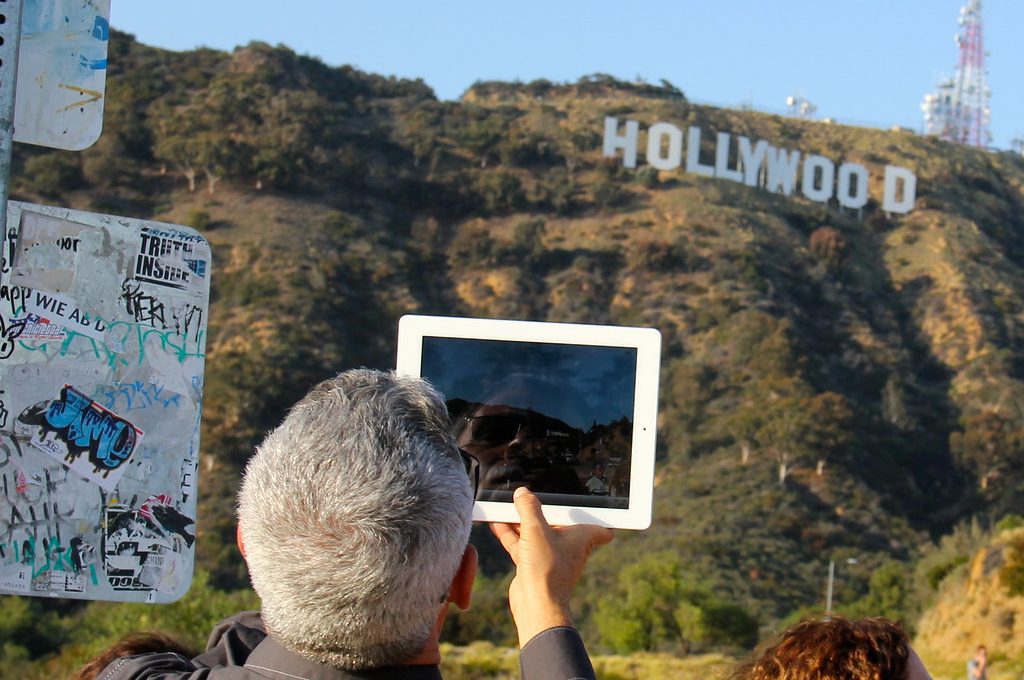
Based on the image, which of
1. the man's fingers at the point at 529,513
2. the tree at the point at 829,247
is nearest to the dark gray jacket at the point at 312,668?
the man's fingers at the point at 529,513

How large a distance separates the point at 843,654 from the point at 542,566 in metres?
0.51

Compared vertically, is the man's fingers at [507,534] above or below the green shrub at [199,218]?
below

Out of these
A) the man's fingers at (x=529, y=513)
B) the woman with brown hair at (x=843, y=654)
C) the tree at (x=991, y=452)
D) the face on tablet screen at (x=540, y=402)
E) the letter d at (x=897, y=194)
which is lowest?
the tree at (x=991, y=452)

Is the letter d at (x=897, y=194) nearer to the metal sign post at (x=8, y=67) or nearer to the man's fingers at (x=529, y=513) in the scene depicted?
the man's fingers at (x=529, y=513)

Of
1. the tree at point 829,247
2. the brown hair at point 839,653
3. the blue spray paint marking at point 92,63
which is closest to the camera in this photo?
the brown hair at point 839,653

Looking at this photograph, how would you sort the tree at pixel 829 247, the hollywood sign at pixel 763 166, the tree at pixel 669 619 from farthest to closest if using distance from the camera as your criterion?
the hollywood sign at pixel 763 166
the tree at pixel 829 247
the tree at pixel 669 619

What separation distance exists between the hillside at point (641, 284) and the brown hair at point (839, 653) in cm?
2685

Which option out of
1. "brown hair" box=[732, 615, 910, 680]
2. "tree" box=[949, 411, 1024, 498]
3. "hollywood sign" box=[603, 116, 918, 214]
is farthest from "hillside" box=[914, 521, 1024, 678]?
"hollywood sign" box=[603, 116, 918, 214]

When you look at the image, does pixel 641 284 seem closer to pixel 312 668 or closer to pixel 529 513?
pixel 529 513

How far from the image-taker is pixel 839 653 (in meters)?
1.80

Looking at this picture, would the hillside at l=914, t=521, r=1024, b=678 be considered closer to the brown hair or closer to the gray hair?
the brown hair

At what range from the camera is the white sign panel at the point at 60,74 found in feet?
6.08

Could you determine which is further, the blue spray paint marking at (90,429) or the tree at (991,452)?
the tree at (991,452)

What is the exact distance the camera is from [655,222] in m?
43.8
